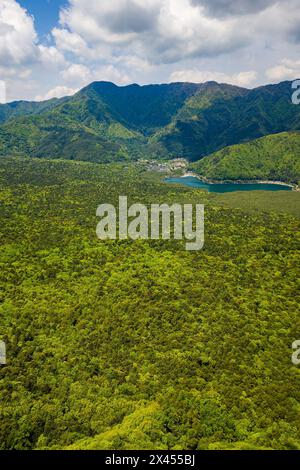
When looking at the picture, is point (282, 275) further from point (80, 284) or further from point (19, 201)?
point (19, 201)

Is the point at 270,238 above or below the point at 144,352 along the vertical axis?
above

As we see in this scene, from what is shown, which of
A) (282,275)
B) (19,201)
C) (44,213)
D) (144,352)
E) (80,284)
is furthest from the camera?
(19,201)

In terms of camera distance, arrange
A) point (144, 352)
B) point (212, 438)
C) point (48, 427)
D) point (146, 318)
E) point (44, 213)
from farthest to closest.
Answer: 1. point (44, 213)
2. point (146, 318)
3. point (144, 352)
4. point (48, 427)
5. point (212, 438)

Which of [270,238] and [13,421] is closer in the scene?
[13,421]

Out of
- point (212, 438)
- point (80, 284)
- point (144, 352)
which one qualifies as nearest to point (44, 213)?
point (80, 284)

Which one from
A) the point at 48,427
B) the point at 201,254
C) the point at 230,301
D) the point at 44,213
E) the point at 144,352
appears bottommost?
the point at 48,427
